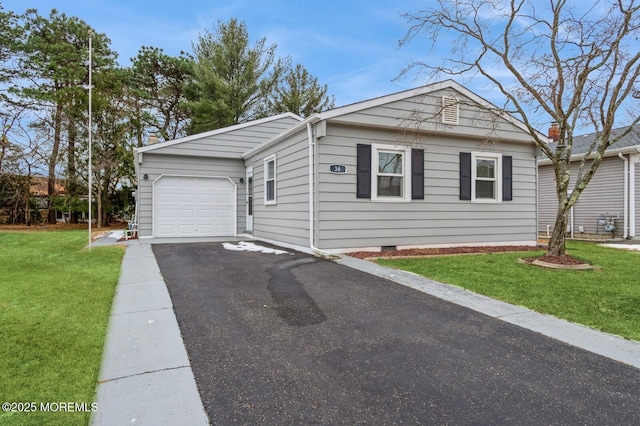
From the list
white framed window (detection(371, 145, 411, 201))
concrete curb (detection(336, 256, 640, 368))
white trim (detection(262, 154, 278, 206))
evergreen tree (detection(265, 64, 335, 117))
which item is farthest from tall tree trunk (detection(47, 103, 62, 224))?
concrete curb (detection(336, 256, 640, 368))

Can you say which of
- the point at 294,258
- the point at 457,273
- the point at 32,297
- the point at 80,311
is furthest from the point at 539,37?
the point at 32,297

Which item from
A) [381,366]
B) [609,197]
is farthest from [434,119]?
[609,197]

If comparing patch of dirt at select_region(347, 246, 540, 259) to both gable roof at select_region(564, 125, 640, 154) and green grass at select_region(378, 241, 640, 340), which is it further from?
gable roof at select_region(564, 125, 640, 154)

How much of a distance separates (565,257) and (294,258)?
5.10 meters

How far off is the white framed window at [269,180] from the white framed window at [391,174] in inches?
117

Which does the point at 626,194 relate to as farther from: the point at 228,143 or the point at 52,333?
the point at 52,333

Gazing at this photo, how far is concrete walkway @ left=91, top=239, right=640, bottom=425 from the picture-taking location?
83.2 inches

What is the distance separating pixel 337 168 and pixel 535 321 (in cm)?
497

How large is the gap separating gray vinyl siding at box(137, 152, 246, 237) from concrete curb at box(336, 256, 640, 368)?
26.1 feet

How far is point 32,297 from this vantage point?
14.3 ft

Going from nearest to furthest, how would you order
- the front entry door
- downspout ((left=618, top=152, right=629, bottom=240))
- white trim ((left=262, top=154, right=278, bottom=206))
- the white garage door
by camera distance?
1. white trim ((left=262, top=154, right=278, bottom=206))
2. the white garage door
3. the front entry door
4. downspout ((left=618, top=152, right=629, bottom=240))

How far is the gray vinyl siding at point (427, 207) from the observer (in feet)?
26.0

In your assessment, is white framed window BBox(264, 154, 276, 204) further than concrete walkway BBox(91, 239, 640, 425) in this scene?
Yes

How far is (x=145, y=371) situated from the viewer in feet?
8.50
